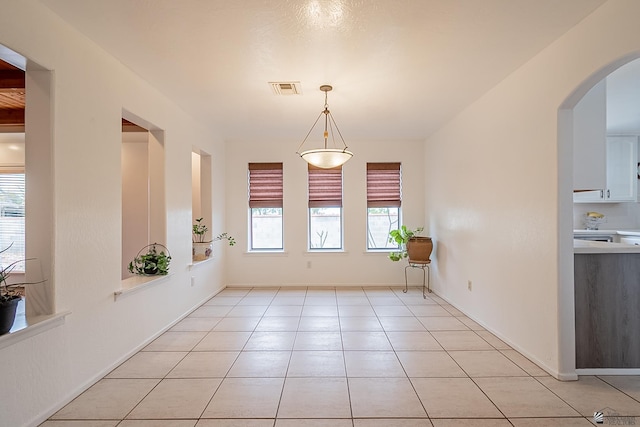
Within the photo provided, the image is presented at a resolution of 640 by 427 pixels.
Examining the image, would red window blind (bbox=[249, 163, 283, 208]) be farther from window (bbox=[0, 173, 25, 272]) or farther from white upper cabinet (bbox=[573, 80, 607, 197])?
white upper cabinet (bbox=[573, 80, 607, 197])

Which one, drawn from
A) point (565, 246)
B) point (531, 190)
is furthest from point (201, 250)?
point (565, 246)

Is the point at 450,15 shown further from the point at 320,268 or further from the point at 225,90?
the point at 320,268

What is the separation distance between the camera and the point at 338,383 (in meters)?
2.53

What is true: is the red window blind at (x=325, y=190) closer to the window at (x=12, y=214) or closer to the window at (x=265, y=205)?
the window at (x=265, y=205)

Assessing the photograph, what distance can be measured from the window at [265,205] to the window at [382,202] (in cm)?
165

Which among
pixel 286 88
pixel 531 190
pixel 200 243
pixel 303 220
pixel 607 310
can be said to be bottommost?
pixel 607 310

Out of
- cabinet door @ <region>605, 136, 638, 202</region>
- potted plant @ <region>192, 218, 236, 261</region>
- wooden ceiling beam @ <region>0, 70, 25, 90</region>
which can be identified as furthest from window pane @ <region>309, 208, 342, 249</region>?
cabinet door @ <region>605, 136, 638, 202</region>

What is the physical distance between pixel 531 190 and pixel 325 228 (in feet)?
12.4

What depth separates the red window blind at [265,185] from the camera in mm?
6109

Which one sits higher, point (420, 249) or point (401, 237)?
point (401, 237)

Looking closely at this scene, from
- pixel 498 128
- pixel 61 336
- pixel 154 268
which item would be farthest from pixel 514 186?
pixel 61 336

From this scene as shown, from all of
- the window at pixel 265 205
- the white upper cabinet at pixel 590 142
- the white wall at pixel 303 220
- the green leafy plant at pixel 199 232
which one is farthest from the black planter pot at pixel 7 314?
the window at pixel 265 205

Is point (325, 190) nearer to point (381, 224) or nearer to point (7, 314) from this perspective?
point (381, 224)

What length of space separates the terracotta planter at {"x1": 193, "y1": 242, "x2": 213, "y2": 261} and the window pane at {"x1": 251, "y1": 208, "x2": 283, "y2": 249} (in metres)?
1.27
